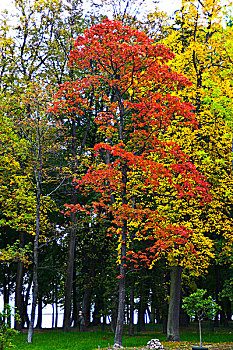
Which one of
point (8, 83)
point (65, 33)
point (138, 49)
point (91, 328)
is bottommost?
point (91, 328)

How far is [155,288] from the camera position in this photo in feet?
80.5

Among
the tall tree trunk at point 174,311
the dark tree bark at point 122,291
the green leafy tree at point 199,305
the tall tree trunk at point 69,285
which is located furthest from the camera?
the tall tree trunk at point 69,285

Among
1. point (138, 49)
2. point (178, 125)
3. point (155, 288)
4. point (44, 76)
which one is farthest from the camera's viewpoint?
point (44, 76)

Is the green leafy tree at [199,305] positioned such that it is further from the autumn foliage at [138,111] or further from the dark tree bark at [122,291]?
the dark tree bark at [122,291]

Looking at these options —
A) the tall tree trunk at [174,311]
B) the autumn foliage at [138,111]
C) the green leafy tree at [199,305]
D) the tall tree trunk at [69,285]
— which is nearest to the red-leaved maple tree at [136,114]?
the autumn foliage at [138,111]

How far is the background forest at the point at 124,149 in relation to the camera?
17.5m

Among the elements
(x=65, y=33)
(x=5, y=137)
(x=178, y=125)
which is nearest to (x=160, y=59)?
(x=178, y=125)

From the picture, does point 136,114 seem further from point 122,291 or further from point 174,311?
point 174,311

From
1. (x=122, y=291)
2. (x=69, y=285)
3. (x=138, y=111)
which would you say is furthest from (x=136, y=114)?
(x=69, y=285)

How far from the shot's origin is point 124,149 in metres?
18.1

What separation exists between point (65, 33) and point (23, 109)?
6.85 metres

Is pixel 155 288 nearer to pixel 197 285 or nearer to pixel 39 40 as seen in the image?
pixel 197 285

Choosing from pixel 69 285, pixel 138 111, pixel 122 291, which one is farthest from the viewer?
pixel 69 285

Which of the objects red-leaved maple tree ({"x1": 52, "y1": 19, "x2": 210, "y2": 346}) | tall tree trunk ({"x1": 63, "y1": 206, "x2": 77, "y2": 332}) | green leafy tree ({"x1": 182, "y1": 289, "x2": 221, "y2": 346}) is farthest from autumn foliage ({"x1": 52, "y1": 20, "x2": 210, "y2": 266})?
tall tree trunk ({"x1": 63, "y1": 206, "x2": 77, "y2": 332})
